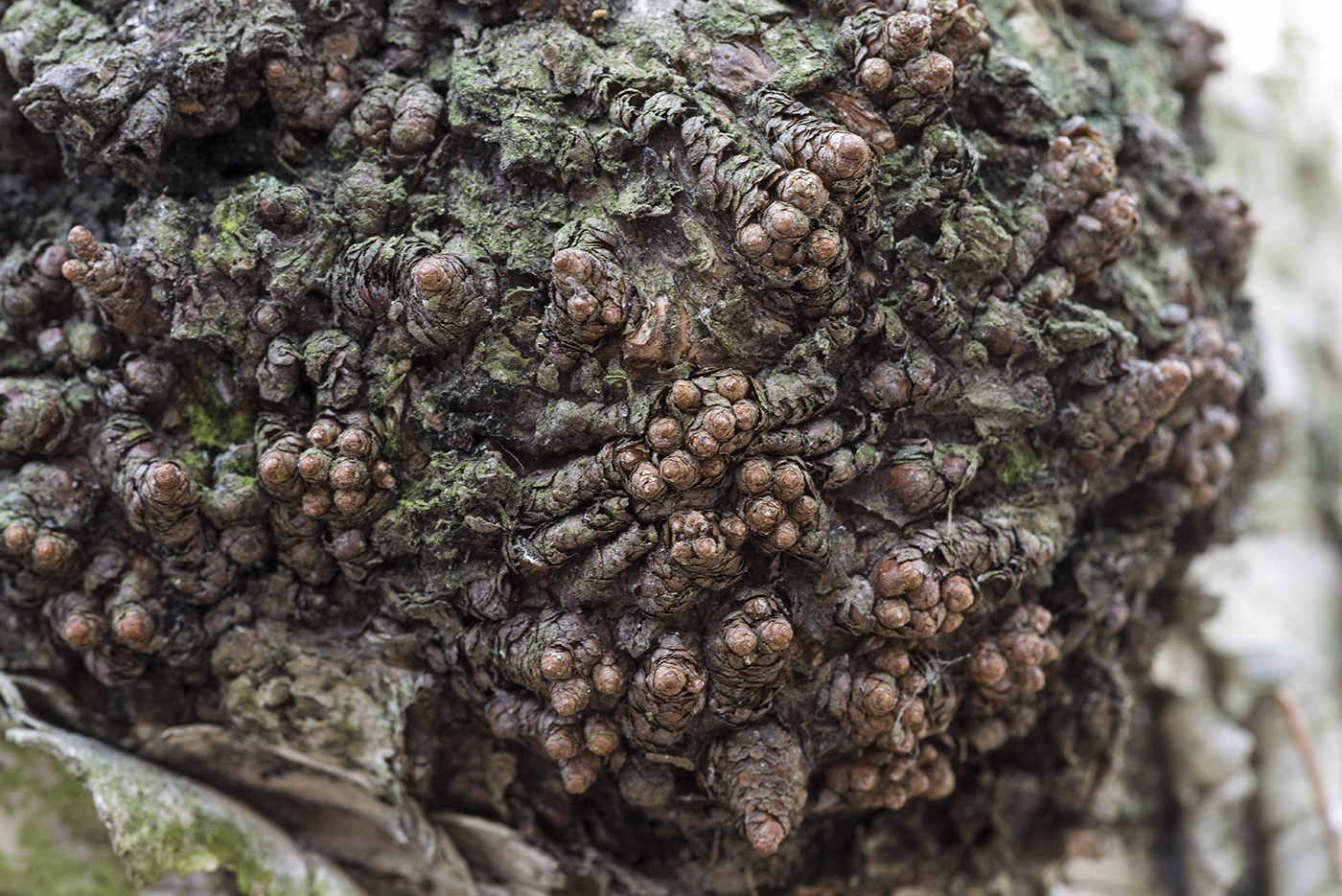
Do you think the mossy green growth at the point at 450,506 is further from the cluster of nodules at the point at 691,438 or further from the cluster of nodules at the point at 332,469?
the cluster of nodules at the point at 691,438

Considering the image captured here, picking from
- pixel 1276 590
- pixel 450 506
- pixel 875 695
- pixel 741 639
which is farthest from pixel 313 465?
pixel 1276 590

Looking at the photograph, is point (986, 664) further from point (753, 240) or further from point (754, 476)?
point (753, 240)

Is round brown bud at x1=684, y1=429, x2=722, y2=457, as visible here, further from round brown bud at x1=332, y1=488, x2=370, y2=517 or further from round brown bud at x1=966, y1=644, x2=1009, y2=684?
round brown bud at x1=966, y1=644, x2=1009, y2=684

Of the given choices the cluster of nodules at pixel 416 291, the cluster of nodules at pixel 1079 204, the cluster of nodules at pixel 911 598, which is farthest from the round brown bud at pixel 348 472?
the cluster of nodules at pixel 1079 204

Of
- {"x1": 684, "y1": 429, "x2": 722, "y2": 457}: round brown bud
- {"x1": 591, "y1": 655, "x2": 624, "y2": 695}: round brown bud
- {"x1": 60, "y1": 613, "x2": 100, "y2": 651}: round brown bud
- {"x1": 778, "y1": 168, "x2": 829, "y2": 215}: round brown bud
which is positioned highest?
{"x1": 778, "y1": 168, "x2": 829, "y2": 215}: round brown bud

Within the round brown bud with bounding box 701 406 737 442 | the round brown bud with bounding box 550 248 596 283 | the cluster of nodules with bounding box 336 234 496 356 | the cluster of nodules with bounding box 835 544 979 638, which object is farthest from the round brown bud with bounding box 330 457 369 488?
the cluster of nodules with bounding box 835 544 979 638
